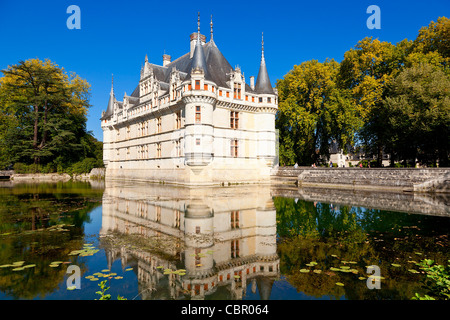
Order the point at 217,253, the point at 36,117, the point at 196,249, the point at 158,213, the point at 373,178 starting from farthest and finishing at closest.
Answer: the point at 36,117 → the point at 373,178 → the point at 158,213 → the point at 196,249 → the point at 217,253

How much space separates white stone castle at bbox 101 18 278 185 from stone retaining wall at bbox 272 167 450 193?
3519mm

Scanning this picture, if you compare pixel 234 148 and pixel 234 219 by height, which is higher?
pixel 234 148

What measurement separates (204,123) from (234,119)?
4459mm

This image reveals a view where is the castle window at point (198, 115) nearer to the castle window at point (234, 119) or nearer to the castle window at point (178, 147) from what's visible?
the castle window at point (178, 147)

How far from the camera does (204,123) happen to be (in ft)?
75.5

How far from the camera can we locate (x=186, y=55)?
Result: 32219 mm

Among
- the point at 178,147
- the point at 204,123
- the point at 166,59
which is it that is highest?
the point at 166,59

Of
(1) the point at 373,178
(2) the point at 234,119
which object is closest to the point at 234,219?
(1) the point at 373,178

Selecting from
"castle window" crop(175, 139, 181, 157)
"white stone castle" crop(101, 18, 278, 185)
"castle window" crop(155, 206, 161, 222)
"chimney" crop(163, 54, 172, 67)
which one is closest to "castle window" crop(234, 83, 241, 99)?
"white stone castle" crop(101, 18, 278, 185)

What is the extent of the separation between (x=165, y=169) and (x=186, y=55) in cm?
1397

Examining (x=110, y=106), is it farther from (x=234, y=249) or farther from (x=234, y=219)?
(x=234, y=249)

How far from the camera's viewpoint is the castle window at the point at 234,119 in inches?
1043

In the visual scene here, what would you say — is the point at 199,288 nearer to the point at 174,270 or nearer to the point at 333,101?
the point at 174,270
